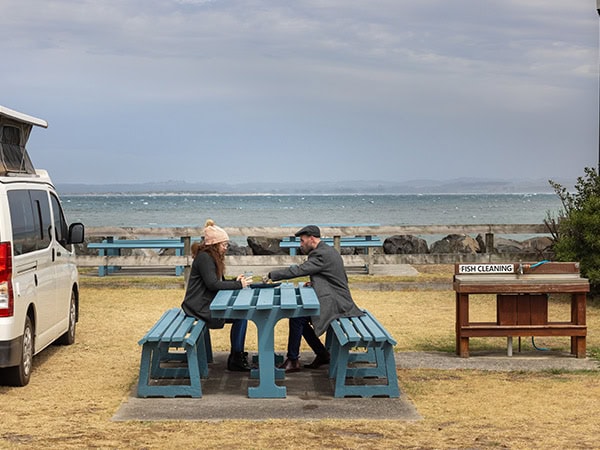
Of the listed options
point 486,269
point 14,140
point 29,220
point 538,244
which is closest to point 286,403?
point 29,220

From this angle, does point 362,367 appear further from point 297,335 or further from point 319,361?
point 297,335

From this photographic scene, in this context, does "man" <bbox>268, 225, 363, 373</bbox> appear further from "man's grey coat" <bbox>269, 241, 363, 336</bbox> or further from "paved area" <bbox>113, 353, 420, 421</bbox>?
"paved area" <bbox>113, 353, 420, 421</bbox>

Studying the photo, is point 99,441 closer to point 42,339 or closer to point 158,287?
point 42,339

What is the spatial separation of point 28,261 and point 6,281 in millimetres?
725

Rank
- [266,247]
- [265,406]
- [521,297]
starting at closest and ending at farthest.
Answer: [265,406] < [521,297] < [266,247]

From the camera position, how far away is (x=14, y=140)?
10867mm

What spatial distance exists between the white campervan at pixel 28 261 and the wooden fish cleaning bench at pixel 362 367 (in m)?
2.78

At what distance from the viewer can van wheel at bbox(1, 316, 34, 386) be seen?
29.3ft

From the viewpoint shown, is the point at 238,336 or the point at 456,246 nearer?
the point at 238,336

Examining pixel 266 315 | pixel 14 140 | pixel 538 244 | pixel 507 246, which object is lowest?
pixel 507 246

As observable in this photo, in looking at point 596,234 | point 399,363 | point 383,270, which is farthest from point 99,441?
point 383,270

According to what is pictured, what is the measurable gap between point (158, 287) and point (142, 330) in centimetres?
502

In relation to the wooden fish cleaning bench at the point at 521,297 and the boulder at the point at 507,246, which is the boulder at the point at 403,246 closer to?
the boulder at the point at 507,246

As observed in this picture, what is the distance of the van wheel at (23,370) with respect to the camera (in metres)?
8.95
